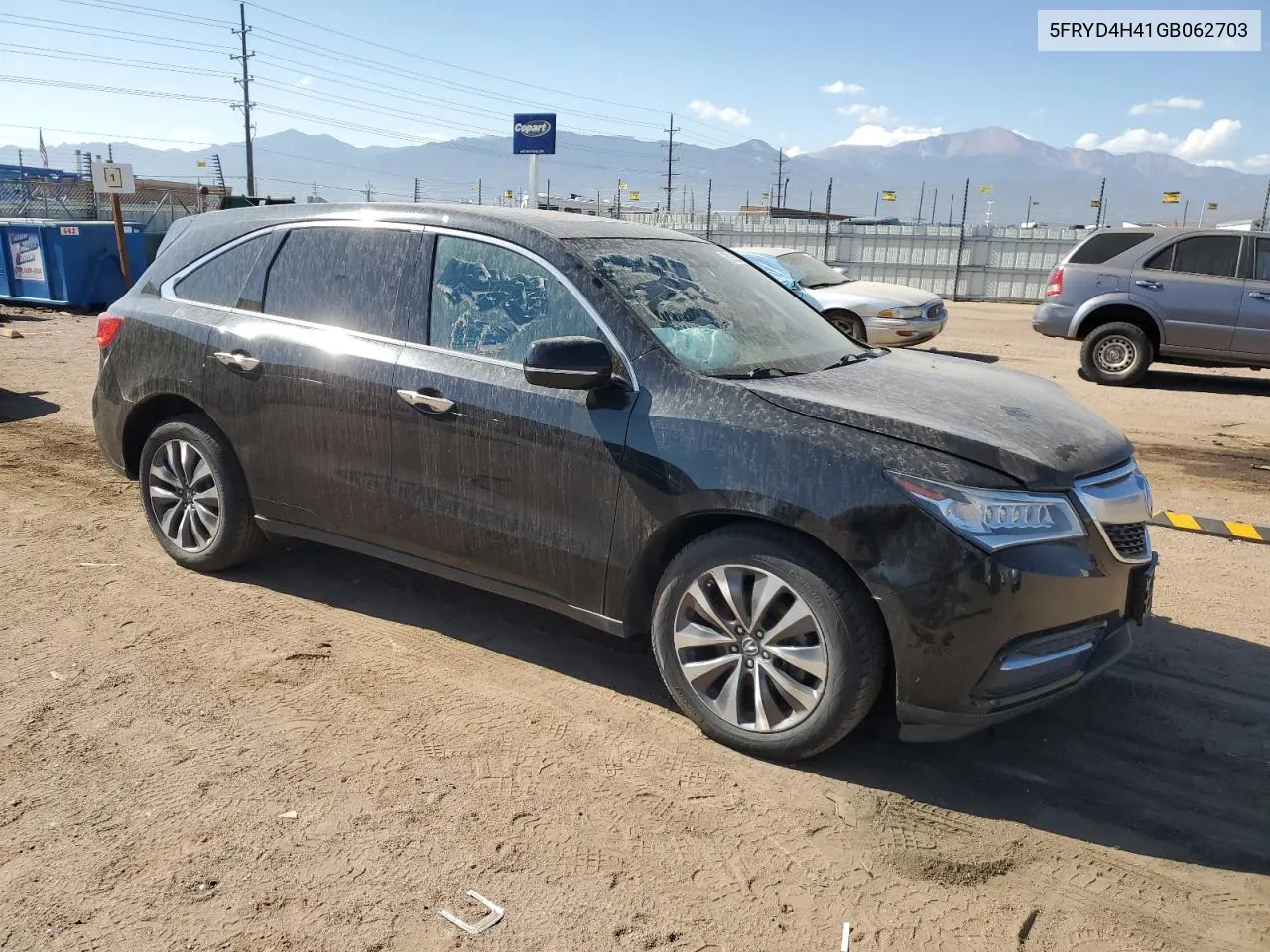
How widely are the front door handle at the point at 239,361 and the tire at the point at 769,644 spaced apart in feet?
7.19

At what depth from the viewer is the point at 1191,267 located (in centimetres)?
1119

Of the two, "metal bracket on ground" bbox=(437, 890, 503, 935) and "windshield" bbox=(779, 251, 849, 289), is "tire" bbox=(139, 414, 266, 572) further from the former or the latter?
"windshield" bbox=(779, 251, 849, 289)

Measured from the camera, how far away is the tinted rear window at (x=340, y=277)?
4.12 meters

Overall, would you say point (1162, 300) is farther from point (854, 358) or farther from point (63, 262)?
point (63, 262)

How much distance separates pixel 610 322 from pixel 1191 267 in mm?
10133

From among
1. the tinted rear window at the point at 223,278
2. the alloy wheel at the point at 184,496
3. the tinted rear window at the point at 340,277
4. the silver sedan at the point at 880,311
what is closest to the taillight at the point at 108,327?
the tinted rear window at the point at 223,278

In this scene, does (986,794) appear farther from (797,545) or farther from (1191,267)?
(1191,267)

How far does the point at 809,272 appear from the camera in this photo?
1416 cm

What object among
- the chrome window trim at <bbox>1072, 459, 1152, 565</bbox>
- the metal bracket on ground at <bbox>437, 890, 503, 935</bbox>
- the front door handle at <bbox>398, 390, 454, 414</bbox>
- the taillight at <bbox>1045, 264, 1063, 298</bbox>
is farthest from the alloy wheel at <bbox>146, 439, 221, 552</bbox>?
the taillight at <bbox>1045, 264, 1063, 298</bbox>

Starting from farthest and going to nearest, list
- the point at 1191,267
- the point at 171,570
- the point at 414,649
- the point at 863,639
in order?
the point at 1191,267
the point at 171,570
the point at 414,649
the point at 863,639

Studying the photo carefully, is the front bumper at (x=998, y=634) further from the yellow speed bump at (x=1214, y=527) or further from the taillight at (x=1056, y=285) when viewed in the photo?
the taillight at (x=1056, y=285)

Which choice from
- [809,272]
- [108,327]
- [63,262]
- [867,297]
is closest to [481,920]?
[108,327]

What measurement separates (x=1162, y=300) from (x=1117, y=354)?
2.46 feet

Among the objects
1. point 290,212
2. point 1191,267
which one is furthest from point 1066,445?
point 1191,267
